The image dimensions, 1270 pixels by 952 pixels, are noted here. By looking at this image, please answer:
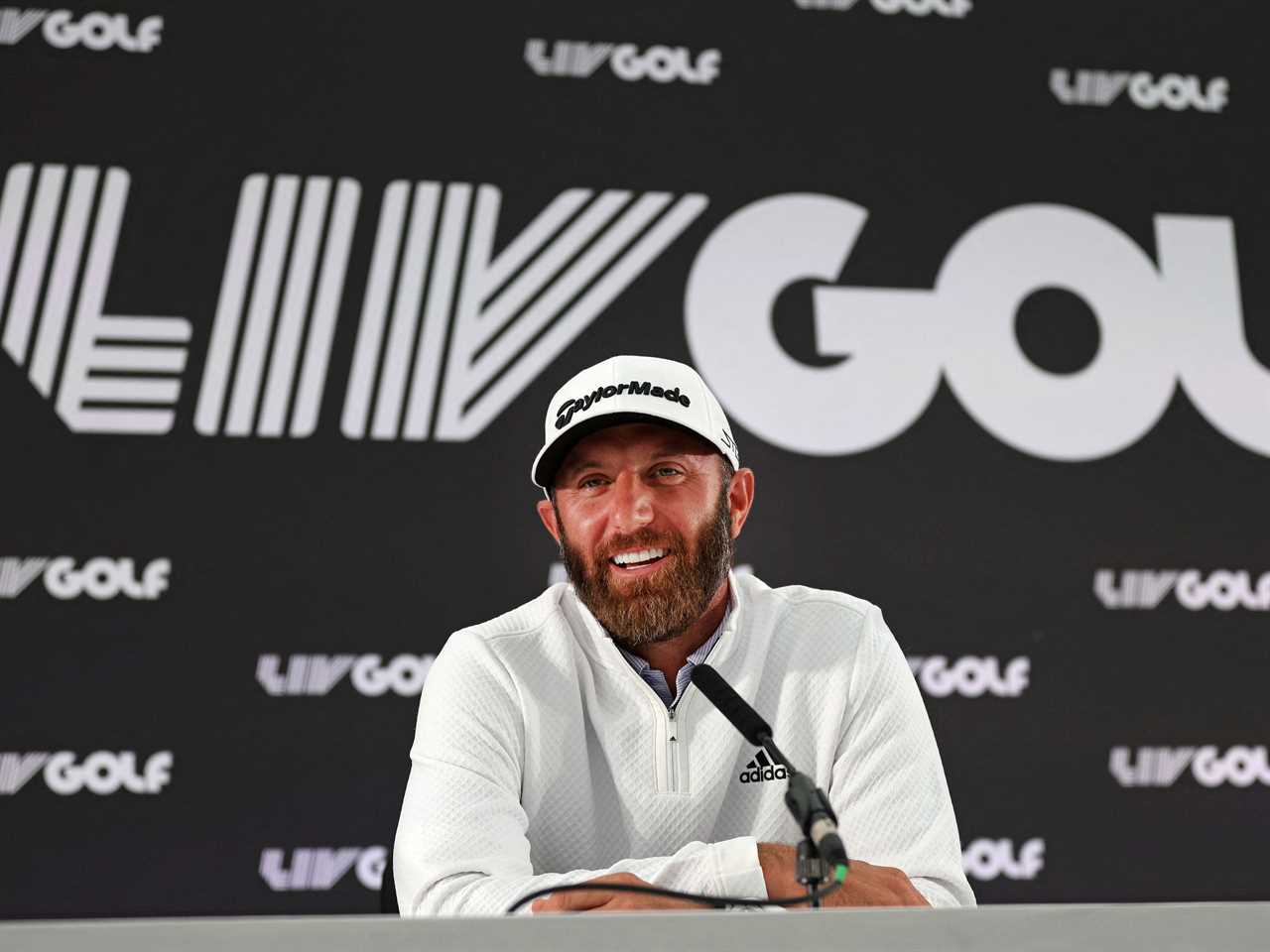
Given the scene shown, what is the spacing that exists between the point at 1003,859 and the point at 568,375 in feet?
4.99

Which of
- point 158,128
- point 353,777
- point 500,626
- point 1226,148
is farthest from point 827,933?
point 1226,148

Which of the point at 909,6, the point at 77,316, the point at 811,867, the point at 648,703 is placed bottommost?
the point at 811,867

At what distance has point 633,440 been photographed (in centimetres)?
170

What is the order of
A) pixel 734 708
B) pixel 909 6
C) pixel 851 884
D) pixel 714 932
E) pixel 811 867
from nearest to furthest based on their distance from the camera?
pixel 714 932 < pixel 811 867 < pixel 734 708 < pixel 851 884 < pixel 909 6

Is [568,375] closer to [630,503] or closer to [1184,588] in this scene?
[630,503]

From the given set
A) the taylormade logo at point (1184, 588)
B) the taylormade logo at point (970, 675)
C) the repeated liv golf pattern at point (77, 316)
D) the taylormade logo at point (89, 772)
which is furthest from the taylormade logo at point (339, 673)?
the taylormade logo at point (1184, 588)

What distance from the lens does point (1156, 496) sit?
10.4ft

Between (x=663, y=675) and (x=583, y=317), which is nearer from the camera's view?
(x=663, y=675)

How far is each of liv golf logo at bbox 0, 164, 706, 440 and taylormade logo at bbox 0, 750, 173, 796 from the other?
29.0 inches

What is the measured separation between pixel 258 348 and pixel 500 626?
158cm

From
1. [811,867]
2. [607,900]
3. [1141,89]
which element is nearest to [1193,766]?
[1141,89]

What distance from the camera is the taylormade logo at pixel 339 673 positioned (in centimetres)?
287

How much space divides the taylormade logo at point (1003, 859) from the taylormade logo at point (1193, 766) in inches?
10.8

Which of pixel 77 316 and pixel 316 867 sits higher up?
pixel 77 316
